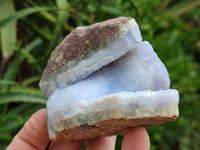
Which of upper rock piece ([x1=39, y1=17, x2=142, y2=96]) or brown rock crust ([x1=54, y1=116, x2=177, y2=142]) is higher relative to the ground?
upper rock piece ([x1=39, y1=17, x2=142, y2=96])

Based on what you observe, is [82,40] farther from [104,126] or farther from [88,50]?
[104,126]

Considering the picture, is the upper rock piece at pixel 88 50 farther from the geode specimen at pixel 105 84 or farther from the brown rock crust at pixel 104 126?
the brown rock crust at pixel 104 126

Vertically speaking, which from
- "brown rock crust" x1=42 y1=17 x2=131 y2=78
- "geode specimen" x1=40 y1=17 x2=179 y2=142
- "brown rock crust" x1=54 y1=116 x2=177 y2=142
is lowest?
"brown rock crust" x1=54 y1=116 x2=177 y2=142

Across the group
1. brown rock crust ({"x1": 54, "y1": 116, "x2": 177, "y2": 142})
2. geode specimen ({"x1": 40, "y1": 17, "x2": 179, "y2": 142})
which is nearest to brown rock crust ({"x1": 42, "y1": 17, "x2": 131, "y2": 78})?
geode specimen ({"x1": 40, "y1": 17, "x2": 179, "y2": 142})

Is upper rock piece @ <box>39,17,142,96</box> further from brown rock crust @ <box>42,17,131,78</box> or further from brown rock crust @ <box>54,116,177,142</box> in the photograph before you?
brown rock crust @ <box>54,116,177,142</box>

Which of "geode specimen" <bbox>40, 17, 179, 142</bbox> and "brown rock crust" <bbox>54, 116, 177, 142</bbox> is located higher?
"geode specimen" <bbox>40, 17, 179, 142</bbox>

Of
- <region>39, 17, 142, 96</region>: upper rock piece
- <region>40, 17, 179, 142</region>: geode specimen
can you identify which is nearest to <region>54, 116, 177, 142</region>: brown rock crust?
<region>40, 17, 179, 142</region>: geode specimen

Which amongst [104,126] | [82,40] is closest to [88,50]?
[82,40]

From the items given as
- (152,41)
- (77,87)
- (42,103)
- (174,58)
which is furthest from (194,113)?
(77,87)

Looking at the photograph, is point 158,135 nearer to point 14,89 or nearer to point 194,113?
point 194,113
